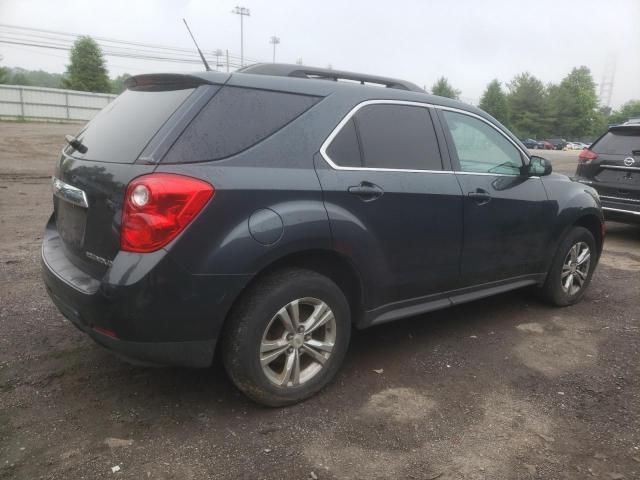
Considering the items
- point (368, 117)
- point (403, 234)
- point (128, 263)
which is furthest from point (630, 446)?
point (128, 263)

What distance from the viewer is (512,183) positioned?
3.98m

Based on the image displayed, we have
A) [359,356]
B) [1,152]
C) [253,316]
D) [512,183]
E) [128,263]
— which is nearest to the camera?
[128,263]

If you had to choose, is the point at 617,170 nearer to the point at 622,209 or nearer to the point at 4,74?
the point at 622,209

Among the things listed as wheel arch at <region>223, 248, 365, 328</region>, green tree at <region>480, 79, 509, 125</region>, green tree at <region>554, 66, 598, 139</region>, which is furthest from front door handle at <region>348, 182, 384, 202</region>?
green tree at <region>554, 66, 598, 139</region>

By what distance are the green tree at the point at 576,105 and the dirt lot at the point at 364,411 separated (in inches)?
3580

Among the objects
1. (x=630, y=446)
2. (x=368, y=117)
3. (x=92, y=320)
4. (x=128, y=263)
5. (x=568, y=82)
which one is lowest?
(x=630, y=446)

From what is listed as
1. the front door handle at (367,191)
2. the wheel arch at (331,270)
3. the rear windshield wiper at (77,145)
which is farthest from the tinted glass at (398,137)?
the rear windshield wiper at (77,145)

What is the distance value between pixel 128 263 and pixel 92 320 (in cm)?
36

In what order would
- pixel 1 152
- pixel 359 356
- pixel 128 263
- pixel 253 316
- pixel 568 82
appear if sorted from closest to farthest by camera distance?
pixel 128 263
pixel 253 316
pixel 359 356
pixel 1 152
pixel 568 82

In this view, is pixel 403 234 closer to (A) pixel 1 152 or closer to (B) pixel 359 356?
(B) pixel 359 356

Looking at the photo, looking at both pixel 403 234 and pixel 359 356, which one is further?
pixel 359 356

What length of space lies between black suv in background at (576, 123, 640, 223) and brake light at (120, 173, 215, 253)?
21.3 feet

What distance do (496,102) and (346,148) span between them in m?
82.9

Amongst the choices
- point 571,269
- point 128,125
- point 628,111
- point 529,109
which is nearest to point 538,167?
point 571,269
